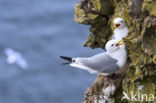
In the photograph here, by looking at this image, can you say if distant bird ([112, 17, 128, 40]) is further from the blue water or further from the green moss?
the blue water

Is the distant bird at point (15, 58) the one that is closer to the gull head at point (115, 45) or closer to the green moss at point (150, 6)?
the gull head at point (115, 45)

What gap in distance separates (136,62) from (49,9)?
1398cm

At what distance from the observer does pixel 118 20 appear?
441 centimetres

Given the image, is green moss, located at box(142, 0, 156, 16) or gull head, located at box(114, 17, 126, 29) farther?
gull head, located at box(114, 17, 126, 29)

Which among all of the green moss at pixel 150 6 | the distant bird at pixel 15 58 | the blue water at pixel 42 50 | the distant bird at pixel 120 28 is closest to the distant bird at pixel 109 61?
the distant bird at pixel 120 28

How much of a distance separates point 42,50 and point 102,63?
37.1ft

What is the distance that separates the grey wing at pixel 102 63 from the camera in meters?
4.42

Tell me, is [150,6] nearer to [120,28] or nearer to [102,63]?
[120,28]

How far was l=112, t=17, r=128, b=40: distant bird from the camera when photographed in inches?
173

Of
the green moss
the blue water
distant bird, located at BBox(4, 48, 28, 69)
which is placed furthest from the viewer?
distant bird, located at BBox(4, 48, 28, 69)

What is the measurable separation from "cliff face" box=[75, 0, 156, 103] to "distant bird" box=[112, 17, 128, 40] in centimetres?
6

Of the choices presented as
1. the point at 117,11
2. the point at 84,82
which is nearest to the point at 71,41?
the point at 84,82

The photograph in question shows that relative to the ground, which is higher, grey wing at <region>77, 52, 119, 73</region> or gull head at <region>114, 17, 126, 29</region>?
gull head at <region>114, 17, 126, 29</region>

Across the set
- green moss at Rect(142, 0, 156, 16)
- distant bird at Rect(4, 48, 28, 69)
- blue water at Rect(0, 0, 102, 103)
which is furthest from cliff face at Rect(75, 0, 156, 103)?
distant bird at Rect(4, 48, 28, 69)
